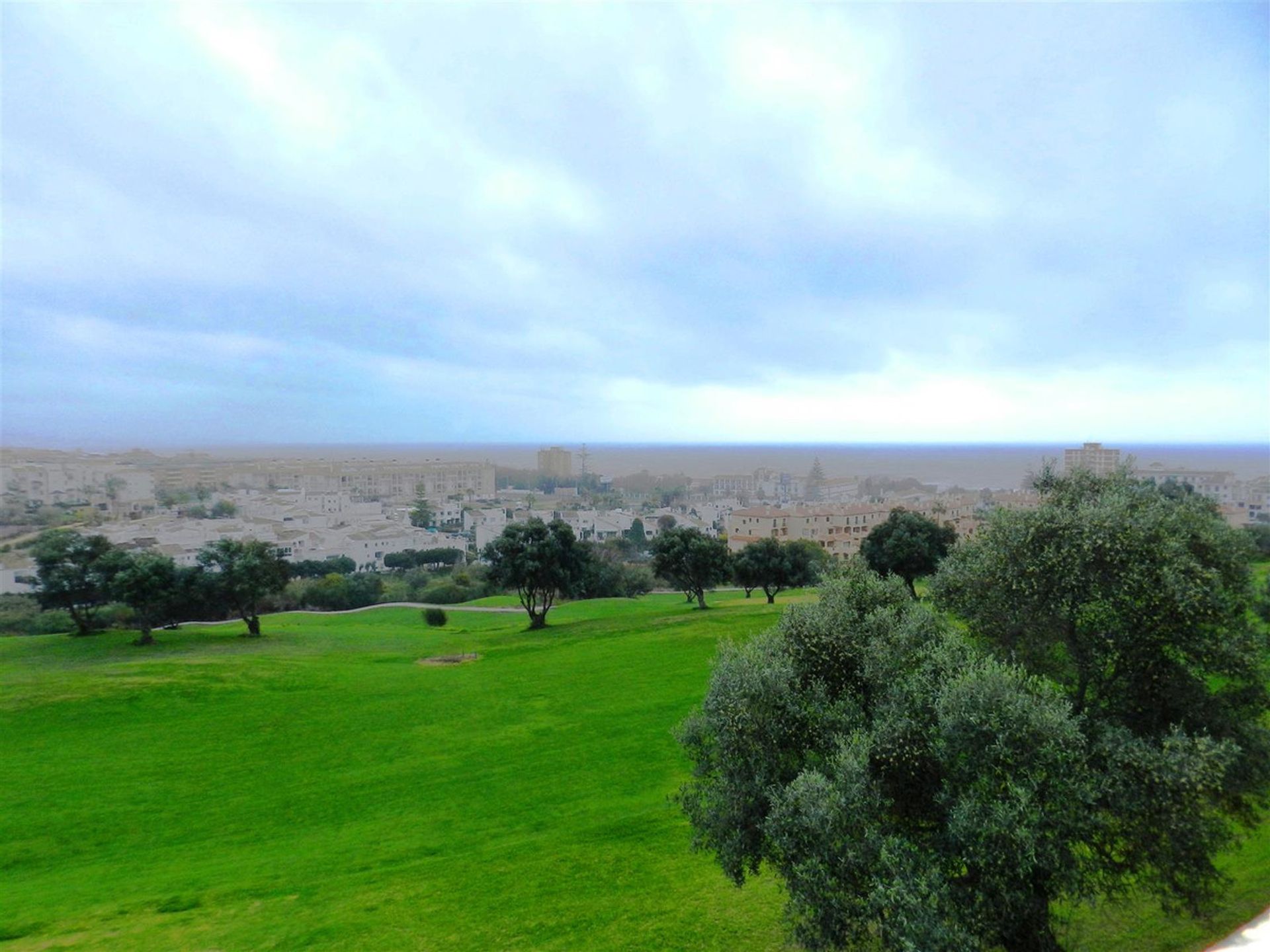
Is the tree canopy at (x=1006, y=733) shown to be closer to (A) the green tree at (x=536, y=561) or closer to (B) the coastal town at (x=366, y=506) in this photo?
(A) the green tree at (x=536, y=561)

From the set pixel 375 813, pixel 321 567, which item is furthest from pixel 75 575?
pixel 321 567

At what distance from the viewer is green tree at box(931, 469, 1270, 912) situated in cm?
838

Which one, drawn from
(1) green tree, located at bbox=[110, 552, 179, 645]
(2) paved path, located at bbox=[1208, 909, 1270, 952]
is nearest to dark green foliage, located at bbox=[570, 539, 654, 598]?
(1) green tree, located at bbox=[110, 552, 179, 645]

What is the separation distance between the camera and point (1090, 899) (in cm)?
816

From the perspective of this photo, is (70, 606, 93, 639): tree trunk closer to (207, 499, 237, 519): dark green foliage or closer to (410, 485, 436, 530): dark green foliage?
(207, 499, 237, 519): dark green foliage

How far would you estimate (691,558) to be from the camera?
147ft

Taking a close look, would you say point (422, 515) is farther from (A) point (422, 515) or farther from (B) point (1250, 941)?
(B) point (1250, 941)

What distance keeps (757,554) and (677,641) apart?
18883 millimetres

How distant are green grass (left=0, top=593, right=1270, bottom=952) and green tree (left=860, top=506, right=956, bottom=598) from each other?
45.3 ft

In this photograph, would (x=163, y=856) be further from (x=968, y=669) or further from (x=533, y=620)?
(x=533, y=620)

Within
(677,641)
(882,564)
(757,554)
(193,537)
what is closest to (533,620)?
(677,641)

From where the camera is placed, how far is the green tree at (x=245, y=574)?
4019 cm

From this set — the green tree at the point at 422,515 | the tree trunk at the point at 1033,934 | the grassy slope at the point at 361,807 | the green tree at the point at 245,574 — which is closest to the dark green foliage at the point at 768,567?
the grassy slope at the point at 361,807

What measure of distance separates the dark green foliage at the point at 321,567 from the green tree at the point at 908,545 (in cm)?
5905
